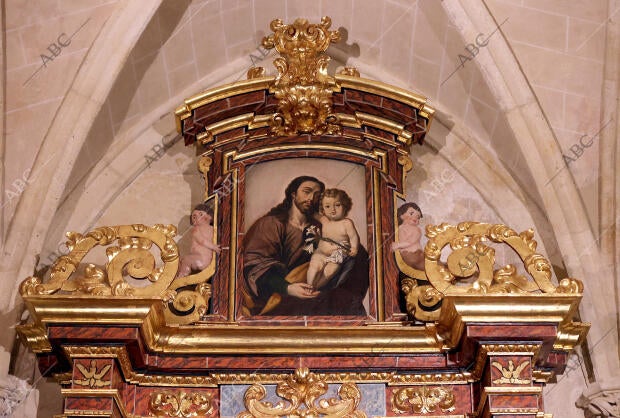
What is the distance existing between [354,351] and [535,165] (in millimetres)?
2303

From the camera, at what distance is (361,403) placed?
10.0m

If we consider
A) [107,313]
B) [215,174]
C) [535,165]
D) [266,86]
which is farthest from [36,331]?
[535,165]

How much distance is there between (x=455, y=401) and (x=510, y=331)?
0.73m

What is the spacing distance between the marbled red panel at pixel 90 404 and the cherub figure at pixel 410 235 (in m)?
2.49

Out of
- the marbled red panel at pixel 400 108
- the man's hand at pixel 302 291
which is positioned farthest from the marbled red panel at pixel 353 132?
the man's hand at pixel 302 291

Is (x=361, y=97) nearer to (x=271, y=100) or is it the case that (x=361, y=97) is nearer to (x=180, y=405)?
(x=271, y=100)

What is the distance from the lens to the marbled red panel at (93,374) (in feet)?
31.4

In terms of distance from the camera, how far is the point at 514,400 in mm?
9578

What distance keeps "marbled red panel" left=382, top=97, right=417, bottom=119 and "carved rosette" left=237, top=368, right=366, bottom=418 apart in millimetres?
2248

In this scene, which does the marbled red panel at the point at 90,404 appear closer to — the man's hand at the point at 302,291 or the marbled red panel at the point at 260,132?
the man's hand at the point at 302,291

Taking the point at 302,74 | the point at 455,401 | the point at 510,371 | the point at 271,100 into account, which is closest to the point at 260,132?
the point at 271,100

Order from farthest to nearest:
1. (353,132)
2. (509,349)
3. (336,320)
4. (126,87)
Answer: (126,87)
(353,132)
(336,320)
(509,349)

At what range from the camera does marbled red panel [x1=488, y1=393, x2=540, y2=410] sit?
9555mm

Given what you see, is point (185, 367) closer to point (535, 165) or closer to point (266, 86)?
point (266, 86)
